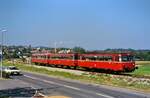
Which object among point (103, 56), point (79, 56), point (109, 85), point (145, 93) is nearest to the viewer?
point (145, 93)

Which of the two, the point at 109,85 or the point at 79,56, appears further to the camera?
the point at 79,56

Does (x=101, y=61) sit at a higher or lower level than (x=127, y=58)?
lower

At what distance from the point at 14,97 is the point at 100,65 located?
34.2m

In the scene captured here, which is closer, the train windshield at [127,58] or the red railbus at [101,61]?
the red railbus at [101,61]

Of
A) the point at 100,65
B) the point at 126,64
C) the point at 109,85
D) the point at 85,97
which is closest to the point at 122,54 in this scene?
the point at 126,64

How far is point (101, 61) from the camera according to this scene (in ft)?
203

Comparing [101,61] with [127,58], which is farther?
[101,61]

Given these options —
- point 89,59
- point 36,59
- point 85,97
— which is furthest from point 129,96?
point 36,59

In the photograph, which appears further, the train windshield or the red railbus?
the train windshield

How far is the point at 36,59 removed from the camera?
111000 mm

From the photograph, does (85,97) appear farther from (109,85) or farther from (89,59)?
(89,59)

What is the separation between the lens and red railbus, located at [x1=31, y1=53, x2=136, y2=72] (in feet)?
188

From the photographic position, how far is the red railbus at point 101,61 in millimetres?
57406

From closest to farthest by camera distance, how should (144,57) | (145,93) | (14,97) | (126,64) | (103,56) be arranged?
(14,97)
(145,93)
(126,64)
(103,56)
(144,57)
